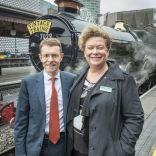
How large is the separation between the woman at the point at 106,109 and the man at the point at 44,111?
266mm

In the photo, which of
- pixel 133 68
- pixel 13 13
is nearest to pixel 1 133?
pixel 133 68

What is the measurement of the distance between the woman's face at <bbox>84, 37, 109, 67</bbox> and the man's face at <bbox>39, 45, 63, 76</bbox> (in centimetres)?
37

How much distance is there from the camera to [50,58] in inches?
68.3

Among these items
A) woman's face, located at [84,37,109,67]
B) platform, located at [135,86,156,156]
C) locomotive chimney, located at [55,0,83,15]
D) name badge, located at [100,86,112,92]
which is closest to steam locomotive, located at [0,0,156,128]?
locomotive chimney, located at [55,0,83,15]

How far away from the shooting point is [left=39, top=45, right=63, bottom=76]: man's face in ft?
5.71

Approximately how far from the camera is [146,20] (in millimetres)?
30375

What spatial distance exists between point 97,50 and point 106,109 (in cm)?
54

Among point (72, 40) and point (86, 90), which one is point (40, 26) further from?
point (86, 90)

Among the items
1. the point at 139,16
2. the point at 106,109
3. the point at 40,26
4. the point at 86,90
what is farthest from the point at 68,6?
the point at 139,16

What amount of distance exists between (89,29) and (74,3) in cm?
439

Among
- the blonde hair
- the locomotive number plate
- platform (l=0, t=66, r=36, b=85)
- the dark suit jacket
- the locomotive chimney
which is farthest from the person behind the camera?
platform (l=0, t=66, r=36, b=85)

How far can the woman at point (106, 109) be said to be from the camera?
4.72ft

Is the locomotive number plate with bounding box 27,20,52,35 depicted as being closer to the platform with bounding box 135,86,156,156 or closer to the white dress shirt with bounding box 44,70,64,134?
the white dress shirt with bounding box 44,70,64,134

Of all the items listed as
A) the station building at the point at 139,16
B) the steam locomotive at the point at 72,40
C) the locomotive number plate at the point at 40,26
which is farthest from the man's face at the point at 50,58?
the station building at the point at 139,16
